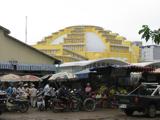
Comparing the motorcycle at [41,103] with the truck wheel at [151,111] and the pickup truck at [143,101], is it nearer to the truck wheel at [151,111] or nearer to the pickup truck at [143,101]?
the pickup truck at [143,101]

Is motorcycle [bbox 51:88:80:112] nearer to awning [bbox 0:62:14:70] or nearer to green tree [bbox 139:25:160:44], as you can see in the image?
awning [bbox 0:62:14:70]

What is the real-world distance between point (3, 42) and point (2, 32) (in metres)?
0.85

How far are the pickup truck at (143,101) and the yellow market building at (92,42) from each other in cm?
3739

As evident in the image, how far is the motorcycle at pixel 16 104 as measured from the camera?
2295 centimetres

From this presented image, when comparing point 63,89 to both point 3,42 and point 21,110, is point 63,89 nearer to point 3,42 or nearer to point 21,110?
point 21,110

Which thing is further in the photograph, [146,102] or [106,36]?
[106,36]

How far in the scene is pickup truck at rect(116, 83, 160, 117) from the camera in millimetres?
20031

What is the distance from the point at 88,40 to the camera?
64.0 meters

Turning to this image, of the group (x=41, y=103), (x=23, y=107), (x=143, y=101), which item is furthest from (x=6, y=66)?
(x=143, y=101)

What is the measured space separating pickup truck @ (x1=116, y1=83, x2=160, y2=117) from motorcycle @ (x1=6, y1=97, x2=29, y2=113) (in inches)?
219

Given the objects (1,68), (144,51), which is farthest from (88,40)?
(1,68)

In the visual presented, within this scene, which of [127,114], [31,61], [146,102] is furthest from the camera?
[31,61]

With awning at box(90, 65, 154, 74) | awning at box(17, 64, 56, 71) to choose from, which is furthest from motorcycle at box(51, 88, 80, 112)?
awning at box(17, 64, 56, 71)

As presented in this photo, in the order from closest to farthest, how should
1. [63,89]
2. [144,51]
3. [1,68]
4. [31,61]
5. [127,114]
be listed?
[127,114], [63,89], [1,68], [31,61], [144,51]
